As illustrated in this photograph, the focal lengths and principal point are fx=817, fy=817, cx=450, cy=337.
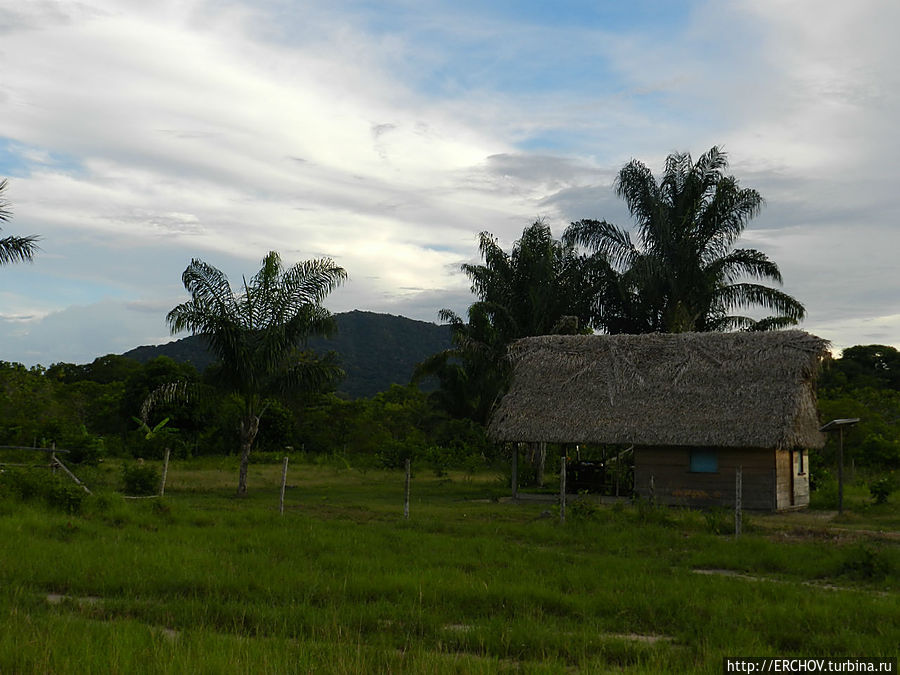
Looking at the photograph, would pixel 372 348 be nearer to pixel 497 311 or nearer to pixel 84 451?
pixel 497 311

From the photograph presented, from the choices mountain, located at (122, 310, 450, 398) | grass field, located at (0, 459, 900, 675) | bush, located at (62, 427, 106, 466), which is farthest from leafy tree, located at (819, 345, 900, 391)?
bush, located at (62, 427, 106, 466)

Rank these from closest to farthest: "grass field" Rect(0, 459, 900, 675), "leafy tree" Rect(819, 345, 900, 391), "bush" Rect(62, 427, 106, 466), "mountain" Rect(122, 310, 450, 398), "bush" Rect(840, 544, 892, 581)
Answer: "grass field" Rect(0, 459, 900, 675) < "bush" Rect(840, 544, 892, 581) < "bush" Rect(62, 427, 106, 466) < "leafy tree" Rect(819, 345, 900, 391) < "mountain" Rect(122, 310, 450, 398)

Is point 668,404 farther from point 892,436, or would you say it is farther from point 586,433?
point 892,436

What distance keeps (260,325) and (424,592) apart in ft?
56.7

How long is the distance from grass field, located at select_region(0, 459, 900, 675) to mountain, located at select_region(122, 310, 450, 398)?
64026 mm

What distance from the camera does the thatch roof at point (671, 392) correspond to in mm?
21578

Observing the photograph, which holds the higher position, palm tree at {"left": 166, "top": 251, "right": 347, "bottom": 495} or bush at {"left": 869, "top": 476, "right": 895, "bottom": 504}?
palm tree at {"left": 166, "top": 251, "right": 347, "bottom": 495}

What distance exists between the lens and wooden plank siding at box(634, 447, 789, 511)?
21.5 m

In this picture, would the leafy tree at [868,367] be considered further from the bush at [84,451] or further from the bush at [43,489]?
the bush at [43,489]

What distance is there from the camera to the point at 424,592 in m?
9.24

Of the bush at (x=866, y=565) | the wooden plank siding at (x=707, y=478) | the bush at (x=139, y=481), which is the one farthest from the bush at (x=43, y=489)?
the wooden plank siding at (x=707, y=478)

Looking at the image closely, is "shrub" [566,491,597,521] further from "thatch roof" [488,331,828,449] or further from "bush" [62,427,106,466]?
"bush" [62,427,106,466]

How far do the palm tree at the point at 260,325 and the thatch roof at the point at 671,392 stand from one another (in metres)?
6.53

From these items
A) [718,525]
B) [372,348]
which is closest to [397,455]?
[718,525]
